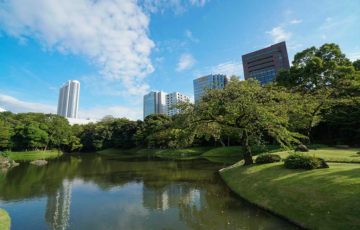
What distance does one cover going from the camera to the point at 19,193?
1702cm

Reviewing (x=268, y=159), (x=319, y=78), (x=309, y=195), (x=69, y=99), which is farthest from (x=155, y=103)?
(x=309, y=195)

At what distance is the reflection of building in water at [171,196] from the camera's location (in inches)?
535

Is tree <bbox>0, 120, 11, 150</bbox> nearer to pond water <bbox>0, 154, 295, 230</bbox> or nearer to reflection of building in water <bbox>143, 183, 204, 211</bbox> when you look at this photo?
pond water <bbox>0, 154, 295, 230</bbox>

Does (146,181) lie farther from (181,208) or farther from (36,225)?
(36,225)

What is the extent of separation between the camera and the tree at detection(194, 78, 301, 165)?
60.7ft

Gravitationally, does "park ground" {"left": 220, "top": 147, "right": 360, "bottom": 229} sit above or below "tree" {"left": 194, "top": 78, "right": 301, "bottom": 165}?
below

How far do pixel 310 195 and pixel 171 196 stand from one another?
340 inches

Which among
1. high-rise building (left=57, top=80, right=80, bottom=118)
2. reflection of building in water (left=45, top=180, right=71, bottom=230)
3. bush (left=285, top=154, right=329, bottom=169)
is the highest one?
high-rise building (left=57, top=80, right=80, bottom=118)

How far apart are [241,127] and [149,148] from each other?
49.1 metres

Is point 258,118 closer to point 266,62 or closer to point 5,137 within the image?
point 5,137

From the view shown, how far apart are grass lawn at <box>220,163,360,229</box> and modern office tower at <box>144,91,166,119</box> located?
11931 cm

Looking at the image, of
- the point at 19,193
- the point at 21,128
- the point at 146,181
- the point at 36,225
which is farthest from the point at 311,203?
the point at 21,128

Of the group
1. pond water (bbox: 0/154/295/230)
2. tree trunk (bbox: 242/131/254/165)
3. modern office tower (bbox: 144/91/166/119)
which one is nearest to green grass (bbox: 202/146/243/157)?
tree trunk (bbox: 242/131/254/165)

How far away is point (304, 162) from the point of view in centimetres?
1470
